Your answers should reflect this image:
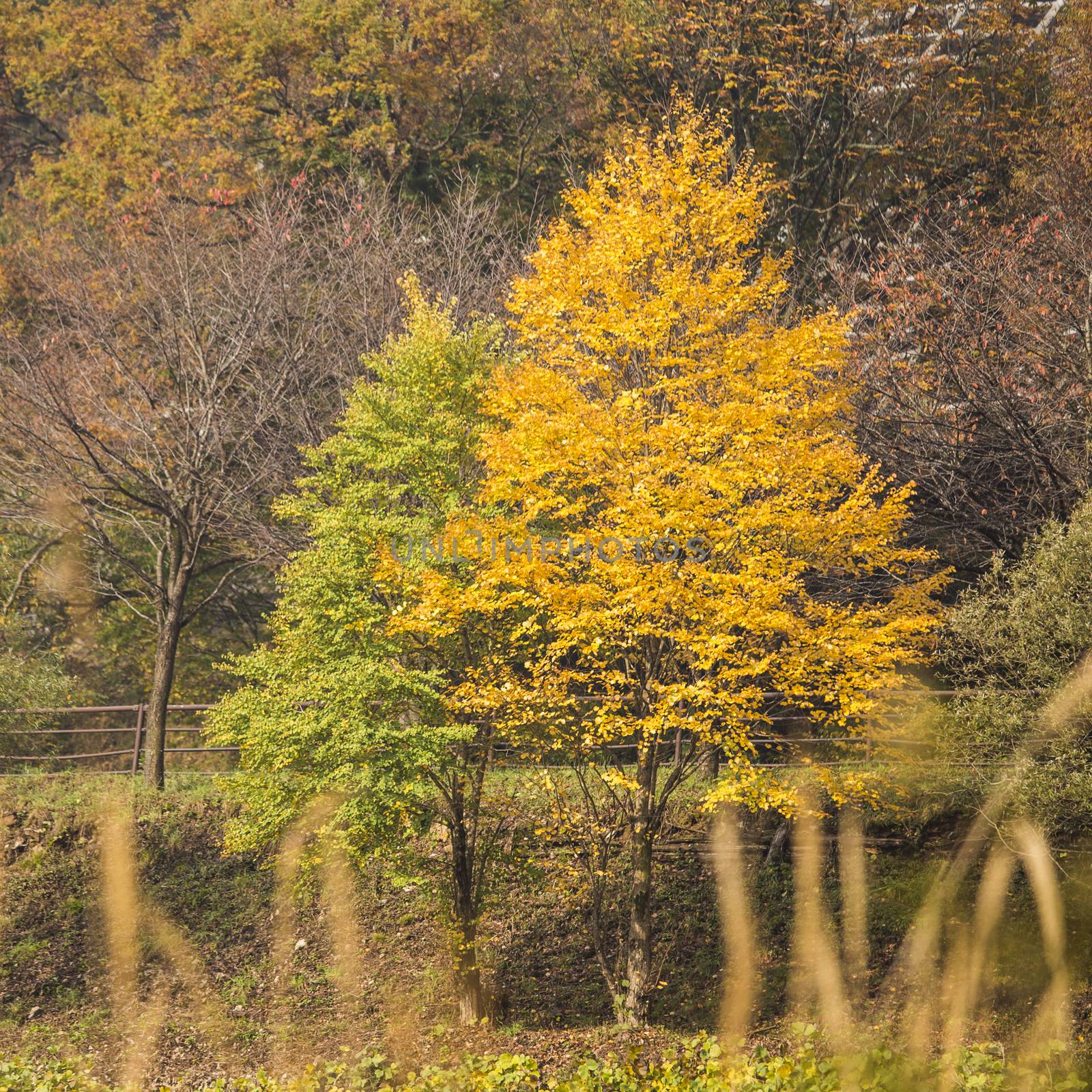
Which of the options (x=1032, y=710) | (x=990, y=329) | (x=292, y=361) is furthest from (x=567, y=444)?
(x=292, y=361)

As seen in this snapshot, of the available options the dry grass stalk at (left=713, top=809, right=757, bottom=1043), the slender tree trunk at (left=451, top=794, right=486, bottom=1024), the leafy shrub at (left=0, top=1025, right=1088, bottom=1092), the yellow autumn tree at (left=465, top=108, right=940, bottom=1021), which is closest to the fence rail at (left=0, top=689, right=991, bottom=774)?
the yellow autumn tree at (left=465, top=108, right=940, bottom=1021)

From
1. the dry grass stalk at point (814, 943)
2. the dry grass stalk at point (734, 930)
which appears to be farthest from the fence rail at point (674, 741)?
the dry grass stalk at point (734, 930)

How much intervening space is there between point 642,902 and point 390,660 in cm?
411

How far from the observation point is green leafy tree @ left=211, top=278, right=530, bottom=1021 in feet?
42.6

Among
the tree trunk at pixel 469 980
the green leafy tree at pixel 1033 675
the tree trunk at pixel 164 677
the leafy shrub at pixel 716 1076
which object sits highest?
the tree trunk at pixel 164 677

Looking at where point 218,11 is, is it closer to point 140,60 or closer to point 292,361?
point 140,60

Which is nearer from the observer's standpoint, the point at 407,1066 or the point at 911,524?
the point at 407,1066

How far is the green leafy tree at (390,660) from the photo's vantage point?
1298cm

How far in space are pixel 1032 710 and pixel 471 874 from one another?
7.16 metres

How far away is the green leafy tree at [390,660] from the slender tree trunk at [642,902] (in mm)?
1958

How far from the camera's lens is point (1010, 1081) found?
727 centimetres

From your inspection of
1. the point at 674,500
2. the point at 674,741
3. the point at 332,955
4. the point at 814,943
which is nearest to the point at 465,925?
the point at 332,955

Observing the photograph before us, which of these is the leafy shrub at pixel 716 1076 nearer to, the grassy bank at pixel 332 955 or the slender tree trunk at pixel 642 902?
the grassy bank at pixel 332 955

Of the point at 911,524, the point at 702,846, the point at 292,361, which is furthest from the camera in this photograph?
the point at 292,361
